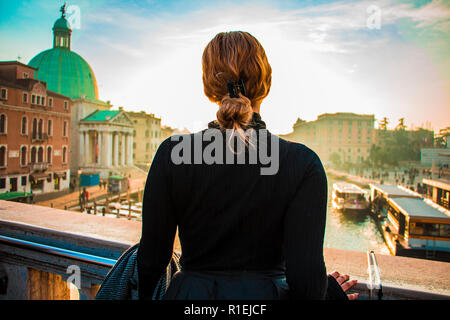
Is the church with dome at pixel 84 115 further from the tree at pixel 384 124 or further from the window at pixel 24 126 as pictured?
the tree at pixel 384 124

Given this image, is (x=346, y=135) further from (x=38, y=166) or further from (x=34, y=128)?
(x=34, y=128)

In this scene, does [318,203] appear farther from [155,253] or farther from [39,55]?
[39,55]

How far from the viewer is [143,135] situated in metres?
57.4

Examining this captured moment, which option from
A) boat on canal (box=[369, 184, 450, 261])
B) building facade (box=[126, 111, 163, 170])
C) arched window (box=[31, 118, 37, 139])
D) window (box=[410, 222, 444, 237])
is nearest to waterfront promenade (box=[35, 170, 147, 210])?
arched window (box=[31, 118, 37, 139])

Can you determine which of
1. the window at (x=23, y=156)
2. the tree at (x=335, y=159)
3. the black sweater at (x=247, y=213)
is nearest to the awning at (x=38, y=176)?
the window at (x=23, y=156)

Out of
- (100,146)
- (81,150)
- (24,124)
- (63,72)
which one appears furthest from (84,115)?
(24,124)

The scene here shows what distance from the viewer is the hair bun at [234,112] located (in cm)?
93

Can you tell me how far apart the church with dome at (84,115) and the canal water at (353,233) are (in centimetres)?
3200

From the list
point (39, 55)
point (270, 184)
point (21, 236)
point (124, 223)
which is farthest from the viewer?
point (39, 55)

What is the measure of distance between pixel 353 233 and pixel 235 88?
69.5 feet

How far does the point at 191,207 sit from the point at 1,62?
2920 cm

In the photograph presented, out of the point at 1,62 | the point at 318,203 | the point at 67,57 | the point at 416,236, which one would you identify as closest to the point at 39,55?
the point at 67,57

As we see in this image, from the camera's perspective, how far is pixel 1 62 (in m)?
23.4
